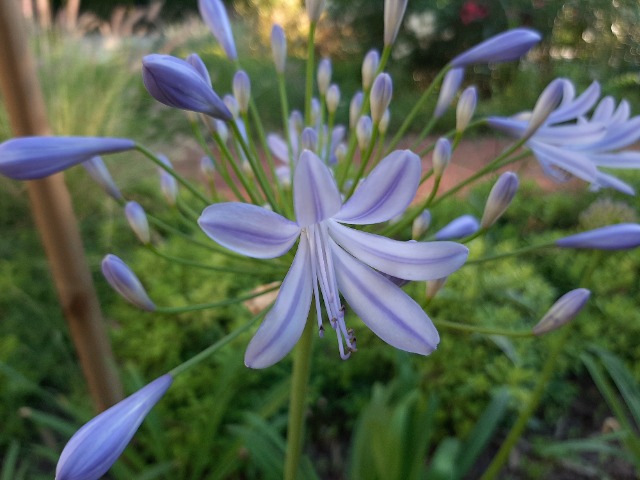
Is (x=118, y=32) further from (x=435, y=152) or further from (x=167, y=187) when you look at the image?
(x=435, y=152)

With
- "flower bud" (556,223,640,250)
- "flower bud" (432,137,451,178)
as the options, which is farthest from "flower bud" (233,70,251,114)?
"flower bud" (556,223,640,250)

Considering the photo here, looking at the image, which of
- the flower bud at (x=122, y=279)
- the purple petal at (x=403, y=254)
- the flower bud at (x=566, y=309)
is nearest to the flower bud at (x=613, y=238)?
the flower bud at (x=566, y=309)

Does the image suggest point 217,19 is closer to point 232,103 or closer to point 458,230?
point 232,103

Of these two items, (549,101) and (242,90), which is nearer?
(549,101)

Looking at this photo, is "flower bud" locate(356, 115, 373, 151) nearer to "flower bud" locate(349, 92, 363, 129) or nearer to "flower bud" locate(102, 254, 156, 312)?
"flower bud" locate(349, 92, 363, 129)

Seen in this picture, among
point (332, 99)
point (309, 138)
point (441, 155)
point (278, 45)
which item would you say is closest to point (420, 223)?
point (441, 155)

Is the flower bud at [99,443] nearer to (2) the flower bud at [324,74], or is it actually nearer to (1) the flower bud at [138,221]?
(1) the flower bud at [138,221]
